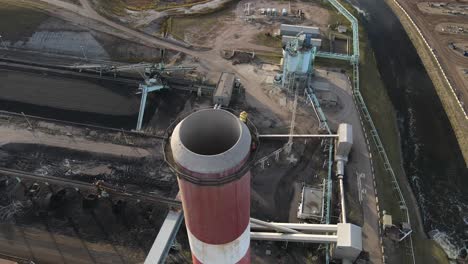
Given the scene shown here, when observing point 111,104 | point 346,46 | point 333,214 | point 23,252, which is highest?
point 346,46

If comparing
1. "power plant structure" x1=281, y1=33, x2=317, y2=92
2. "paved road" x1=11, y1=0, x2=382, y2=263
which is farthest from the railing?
"power plant structure" x1=281, y1=33, x2=317, y2=92

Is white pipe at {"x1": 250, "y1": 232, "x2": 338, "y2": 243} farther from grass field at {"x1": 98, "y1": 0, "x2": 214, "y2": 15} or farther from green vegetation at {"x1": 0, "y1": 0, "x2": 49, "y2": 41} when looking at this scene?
green vegetation at {"x1": 0, "y1": 0, "x2": 49, "y2": 41}

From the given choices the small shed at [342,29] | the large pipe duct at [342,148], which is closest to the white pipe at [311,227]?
the large pipe duct at [342,148]

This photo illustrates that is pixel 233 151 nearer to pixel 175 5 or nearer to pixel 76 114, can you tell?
pixel 76 114

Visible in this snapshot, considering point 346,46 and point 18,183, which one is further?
point 346,46

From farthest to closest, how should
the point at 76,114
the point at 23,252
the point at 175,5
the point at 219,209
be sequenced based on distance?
the point at 175,5 < the point at 76,114 < the point at 23,252 < the point at 219,209

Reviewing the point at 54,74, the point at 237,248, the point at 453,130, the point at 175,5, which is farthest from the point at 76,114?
the point at 453,130

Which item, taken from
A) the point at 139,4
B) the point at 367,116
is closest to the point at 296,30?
the point at 367,116

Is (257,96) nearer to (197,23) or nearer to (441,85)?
(197,23)
